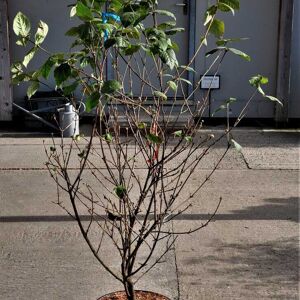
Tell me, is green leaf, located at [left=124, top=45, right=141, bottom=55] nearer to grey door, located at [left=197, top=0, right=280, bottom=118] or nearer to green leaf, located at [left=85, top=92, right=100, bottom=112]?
green leaf, located at [left=85, top=92, right=100, bottom=112]

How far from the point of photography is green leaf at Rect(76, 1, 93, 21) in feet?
9.42

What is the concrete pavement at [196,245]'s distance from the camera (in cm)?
442

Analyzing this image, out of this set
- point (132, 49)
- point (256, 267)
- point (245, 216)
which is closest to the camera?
point (132, 49)

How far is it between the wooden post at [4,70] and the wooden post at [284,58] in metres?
3.99

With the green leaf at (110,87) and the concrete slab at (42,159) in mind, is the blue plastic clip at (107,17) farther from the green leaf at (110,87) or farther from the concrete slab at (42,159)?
the concrete slab at (42,159)

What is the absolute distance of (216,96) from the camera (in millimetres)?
9695

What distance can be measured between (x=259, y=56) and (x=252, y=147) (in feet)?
6.03

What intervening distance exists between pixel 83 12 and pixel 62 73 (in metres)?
0.30

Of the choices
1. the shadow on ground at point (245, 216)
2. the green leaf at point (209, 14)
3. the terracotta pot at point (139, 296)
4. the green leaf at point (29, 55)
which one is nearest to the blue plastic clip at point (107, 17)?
the green leaf at point (29, 55)

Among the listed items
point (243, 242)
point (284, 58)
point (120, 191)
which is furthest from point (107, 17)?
point (284, 58)

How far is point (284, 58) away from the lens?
9367 mm

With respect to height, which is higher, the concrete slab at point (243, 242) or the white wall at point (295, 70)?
the white wall at point (295, 70)

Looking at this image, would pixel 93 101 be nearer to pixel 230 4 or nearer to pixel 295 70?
pixel 230 4

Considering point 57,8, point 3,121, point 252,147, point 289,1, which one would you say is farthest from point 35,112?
point 289,1
